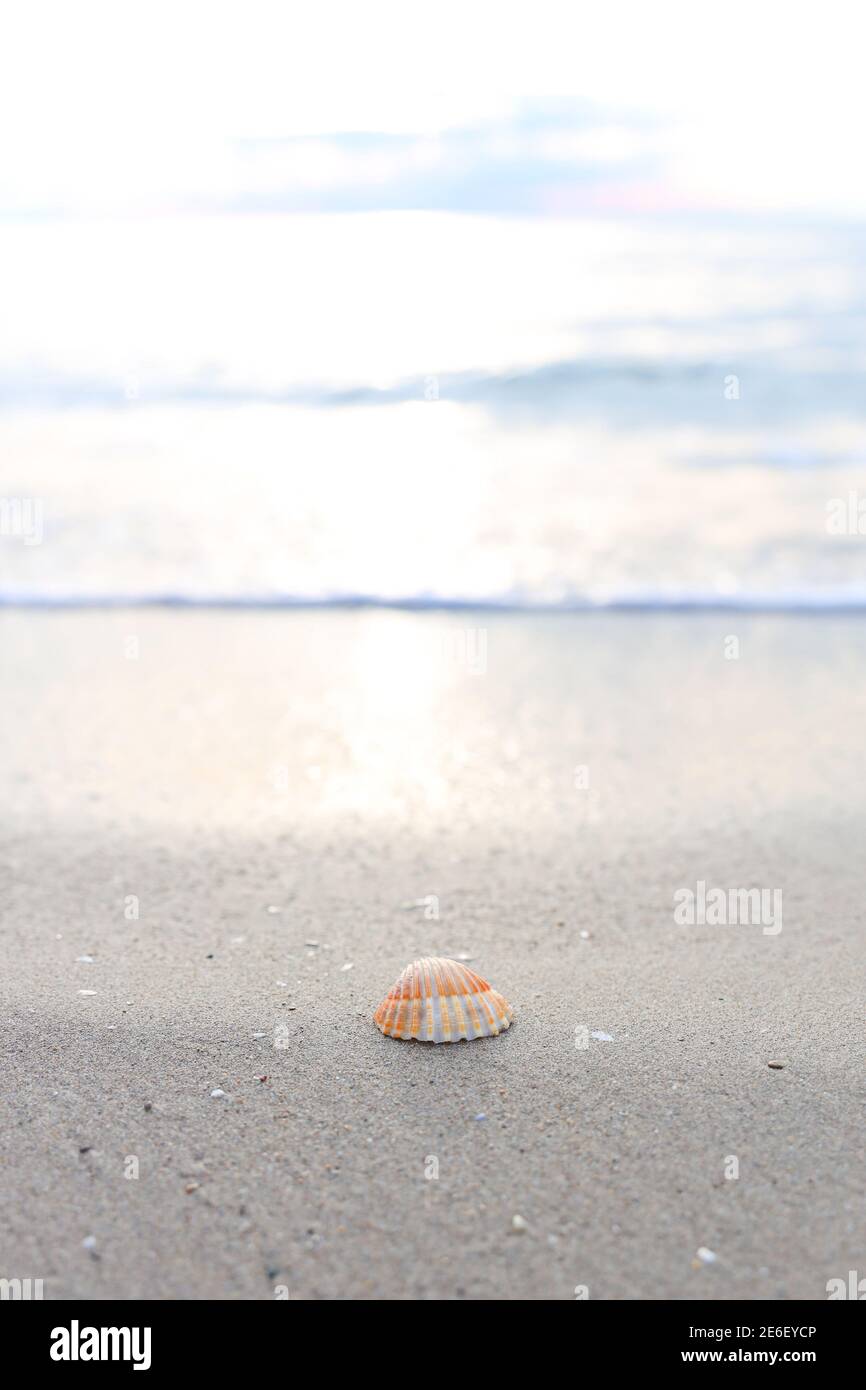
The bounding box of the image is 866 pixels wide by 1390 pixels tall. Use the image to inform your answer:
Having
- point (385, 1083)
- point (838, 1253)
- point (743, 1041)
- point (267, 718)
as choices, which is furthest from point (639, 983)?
point (267, 718)

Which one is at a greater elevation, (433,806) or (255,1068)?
(433,806)

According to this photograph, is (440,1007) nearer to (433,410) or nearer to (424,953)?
(424,953)

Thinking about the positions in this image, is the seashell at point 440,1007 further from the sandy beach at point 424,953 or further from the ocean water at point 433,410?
the ocean water at point 433,410

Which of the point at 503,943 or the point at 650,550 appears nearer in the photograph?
the point at 503,943

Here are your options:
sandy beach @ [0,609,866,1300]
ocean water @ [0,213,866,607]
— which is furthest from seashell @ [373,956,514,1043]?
ocean water @ [0,213,866,607]

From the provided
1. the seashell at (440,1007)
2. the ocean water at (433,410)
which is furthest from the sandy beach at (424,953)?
the ocean water at (433,410)

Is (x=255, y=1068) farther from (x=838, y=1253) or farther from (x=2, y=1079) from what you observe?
(x=838, y=1253)

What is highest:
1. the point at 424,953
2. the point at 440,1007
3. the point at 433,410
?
the point at 433,410

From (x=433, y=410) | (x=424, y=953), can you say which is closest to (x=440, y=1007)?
(x=424, y=953)
